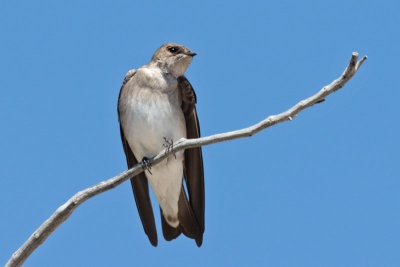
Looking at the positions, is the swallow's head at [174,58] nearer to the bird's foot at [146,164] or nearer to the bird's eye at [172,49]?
the bird's eye at [172,49]

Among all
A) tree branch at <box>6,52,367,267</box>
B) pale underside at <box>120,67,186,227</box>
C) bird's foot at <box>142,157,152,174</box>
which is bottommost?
tree branch at <box>6,52,367,267</box>

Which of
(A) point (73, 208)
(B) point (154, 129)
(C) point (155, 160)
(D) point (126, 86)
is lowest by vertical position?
(A) point (73, 208)

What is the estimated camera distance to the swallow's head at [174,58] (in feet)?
24.0

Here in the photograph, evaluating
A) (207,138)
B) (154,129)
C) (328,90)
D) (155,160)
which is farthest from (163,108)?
(328,90)

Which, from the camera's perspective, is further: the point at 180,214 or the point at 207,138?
the point at 180,214

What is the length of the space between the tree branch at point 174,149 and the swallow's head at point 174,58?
90.6 inches

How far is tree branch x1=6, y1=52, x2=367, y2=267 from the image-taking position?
14.1 feet

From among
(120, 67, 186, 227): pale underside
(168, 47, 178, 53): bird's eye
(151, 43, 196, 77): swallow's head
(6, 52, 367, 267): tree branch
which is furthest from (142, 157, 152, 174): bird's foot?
(168, 47, 178, 53): bird's eye

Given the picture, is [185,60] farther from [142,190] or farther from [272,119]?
[272,119]

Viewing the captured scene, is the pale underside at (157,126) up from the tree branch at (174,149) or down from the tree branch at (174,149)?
up

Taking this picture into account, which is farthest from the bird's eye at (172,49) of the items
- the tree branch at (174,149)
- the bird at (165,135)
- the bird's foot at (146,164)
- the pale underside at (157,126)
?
the tree branch at (174,149)

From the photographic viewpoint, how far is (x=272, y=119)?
4.54 metres

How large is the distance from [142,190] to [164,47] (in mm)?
1617

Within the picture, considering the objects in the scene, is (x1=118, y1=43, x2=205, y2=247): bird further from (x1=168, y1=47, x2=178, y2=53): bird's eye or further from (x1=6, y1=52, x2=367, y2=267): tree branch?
(x1=6, y1=52, x2=367, y2=267): tree branch
